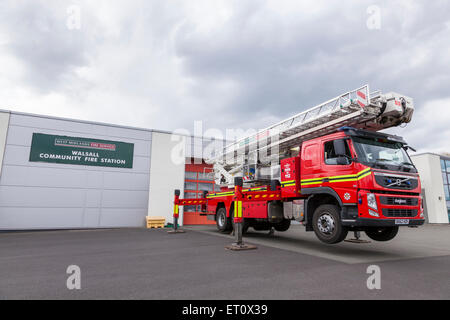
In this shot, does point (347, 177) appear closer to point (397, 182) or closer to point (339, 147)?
point (339, 147)

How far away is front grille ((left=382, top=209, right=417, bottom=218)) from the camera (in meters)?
5.30

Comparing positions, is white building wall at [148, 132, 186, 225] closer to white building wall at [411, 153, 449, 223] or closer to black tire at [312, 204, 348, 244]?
black tire at [312, 204, 348, 244]

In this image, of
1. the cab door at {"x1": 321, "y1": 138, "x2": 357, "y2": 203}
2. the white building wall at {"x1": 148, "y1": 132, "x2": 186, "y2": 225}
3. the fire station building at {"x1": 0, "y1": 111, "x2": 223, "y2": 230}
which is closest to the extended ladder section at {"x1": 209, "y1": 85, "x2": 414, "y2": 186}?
the cab door at {"x1": 321, "y1": 138, "x2": 357, "y2": 203}

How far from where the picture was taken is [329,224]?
5.85 m

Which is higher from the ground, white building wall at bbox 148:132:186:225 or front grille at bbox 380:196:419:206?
white building wall at bbox 148:132:186:225

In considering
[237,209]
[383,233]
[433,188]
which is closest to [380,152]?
[383,233]

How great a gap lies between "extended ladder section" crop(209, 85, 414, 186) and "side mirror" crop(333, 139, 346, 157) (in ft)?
3.46

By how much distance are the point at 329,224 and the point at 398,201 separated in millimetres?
1471

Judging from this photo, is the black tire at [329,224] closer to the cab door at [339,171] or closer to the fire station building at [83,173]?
the cab door at [339,171]

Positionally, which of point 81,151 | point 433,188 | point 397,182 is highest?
point 81,151

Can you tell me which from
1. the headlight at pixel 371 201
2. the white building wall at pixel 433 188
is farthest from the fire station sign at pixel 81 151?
the white building wall at pixel 433 188

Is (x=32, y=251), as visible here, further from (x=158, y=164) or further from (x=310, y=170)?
(x=158, y=164)

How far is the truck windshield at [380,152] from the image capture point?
5676mm

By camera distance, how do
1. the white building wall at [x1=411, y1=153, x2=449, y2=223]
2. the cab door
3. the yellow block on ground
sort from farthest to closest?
the white building wall at [x1=411, y1=153, x2=449, y2=223] → the yellow block on ground → the cab door
